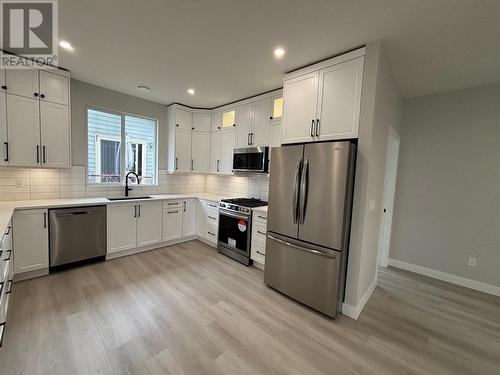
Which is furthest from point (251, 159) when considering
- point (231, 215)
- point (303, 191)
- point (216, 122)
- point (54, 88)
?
point (54, 88)

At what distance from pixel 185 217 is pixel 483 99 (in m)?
4.89

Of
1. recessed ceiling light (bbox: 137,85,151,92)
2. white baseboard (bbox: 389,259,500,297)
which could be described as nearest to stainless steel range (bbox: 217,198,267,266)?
recessed ceiling light (bbox: 137,85,151,92)

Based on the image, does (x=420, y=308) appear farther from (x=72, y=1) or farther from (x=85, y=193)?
(x=85, y=193)

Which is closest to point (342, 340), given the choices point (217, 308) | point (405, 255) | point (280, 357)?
point (280, 357)

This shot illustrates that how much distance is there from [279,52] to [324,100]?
2.31 feet

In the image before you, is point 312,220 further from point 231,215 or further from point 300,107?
point 231,215

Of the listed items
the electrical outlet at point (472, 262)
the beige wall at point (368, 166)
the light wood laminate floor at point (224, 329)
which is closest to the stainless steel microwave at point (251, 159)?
the beige wall at point (368, 166)

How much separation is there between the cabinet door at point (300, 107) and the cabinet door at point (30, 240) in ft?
10.5

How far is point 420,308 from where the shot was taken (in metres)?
2.42

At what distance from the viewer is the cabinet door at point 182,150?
4176 mm

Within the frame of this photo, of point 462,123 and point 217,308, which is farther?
point 462,123

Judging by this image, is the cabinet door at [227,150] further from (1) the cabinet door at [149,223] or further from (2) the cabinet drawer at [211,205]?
(1) the cabinet door at [149,223]

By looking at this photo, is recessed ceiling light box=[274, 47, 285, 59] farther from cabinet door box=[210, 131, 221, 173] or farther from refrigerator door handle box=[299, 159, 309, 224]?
cabinet door box=[210, 131, 221, 173]

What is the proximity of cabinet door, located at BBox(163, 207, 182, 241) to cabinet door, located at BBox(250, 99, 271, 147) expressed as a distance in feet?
6.36
